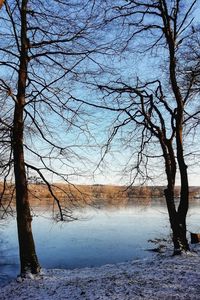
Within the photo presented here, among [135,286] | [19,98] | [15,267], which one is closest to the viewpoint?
[135,286]

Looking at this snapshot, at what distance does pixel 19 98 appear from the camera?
10.6 m

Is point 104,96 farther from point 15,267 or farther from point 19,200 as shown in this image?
point 15,267

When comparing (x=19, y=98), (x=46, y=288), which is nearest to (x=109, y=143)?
(x=19, y=98)

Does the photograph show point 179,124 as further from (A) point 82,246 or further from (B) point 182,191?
(A) point 82,246

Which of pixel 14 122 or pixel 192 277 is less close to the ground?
pixel 14 122

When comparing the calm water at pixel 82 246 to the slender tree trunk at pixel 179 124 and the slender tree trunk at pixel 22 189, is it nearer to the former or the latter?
the slender tree trunk at pixel 22 189

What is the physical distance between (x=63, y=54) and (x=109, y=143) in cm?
447

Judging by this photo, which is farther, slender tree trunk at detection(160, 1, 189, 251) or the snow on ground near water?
slender tree trunk at detection(160, 1, 189, 251)

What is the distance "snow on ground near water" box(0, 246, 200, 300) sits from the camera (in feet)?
23.2

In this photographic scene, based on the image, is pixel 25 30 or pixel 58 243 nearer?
pixel 25 30

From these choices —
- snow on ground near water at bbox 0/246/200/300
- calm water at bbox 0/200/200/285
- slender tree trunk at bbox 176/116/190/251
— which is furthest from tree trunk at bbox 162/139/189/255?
calm water at bbox 0/200/200/285

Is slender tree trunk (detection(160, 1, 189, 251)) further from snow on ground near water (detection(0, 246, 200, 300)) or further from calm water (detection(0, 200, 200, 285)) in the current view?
calm water (detection(0, 200, 200, 285))

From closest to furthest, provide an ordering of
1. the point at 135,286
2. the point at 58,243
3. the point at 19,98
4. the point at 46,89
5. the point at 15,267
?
the point at 135,286
the point at 46,89
the point at 19,98
the point at 15,267
the point at 58,243

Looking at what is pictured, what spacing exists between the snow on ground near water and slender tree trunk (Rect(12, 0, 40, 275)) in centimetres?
72
